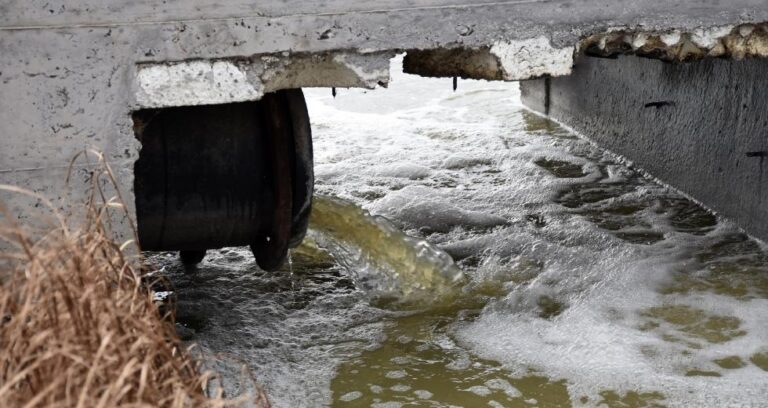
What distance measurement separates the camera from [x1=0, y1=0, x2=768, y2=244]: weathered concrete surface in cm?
357

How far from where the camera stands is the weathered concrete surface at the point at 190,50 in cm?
357

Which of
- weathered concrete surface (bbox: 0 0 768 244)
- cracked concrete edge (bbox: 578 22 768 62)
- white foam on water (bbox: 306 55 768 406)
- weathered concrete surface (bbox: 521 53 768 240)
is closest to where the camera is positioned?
weathered concrete surface (bbox: 0 0 768 244)

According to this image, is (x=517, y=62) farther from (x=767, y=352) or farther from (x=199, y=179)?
(x=767, y=352)

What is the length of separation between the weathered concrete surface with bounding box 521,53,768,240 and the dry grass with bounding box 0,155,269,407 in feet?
13.3

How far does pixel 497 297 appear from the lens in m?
5.17

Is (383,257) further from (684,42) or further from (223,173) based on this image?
(684,42)

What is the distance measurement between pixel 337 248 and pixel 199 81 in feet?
7.05

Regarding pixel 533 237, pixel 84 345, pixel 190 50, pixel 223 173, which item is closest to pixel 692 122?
pixel 533 237

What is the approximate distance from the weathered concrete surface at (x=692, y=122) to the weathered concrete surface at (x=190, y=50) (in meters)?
2.20

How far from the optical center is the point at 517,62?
3984 mm

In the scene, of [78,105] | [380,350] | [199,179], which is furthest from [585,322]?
[78,105]

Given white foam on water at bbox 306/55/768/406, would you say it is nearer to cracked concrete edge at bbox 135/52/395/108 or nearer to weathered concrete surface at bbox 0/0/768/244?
weathered concrete surface at bbox 0/0/768/244

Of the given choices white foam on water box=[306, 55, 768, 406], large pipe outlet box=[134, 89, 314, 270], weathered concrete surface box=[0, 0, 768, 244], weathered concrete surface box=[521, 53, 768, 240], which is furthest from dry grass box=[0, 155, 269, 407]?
weathered concrete surface box=[521, 53, 768, 240]

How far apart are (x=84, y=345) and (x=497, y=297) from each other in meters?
3.00
